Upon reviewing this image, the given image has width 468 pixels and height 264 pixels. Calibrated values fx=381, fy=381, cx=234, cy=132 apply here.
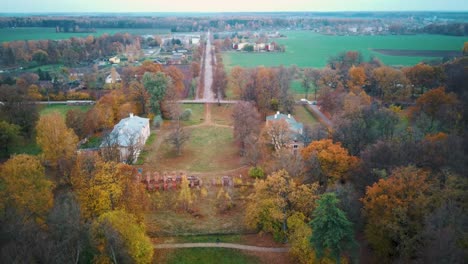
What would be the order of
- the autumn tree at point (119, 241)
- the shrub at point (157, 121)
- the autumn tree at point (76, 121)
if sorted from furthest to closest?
the shrub at point (157, 121), the autumn tree at point (76, 121), the autumn tree at point (119, 241)

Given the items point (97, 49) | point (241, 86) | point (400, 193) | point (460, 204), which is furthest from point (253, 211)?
point (97, 49)

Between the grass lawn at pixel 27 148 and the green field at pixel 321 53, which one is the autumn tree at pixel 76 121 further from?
the green field at pixel 321 53

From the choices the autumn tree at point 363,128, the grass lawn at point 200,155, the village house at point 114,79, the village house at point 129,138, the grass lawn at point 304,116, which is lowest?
the grass lawn at point 200,155

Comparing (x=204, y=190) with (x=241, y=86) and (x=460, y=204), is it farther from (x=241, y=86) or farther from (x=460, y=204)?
(x=241, y=86)

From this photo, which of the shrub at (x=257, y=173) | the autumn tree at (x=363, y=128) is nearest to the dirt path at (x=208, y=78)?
the shrub at (x=257, y=173)

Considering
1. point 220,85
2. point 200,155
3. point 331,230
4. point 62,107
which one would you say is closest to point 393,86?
point 220,85

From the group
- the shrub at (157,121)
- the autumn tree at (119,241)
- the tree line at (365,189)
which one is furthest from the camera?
the shrub at (157,121)

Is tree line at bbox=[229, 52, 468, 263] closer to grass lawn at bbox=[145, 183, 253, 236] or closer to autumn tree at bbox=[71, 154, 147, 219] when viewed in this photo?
grass lawn at bbox=[145, 183, 253, 236]
